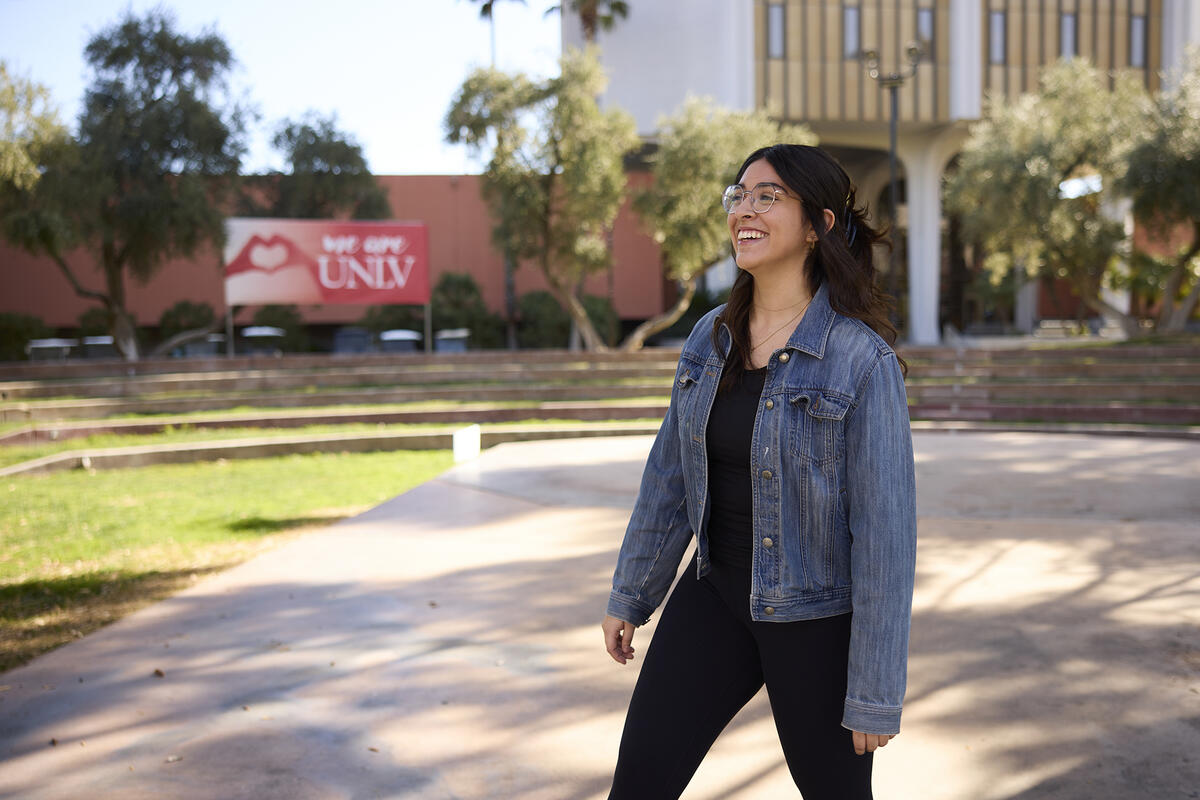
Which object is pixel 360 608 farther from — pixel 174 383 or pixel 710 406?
pixel 174 383

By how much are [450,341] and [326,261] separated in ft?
22.8

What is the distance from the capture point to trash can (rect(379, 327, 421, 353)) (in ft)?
83.4

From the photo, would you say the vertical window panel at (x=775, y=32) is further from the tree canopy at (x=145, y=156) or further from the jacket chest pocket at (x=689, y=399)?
the jacket chest pocket at (x=689, y=399)

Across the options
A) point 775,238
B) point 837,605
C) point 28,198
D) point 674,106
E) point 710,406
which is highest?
point 674,106

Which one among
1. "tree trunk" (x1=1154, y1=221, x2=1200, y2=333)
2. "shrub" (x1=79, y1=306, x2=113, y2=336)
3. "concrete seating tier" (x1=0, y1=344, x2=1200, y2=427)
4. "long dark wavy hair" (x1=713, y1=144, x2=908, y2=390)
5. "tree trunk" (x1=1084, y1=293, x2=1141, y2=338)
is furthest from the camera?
"shrub" (x1=79, y1=306, x2=113, y2=336)

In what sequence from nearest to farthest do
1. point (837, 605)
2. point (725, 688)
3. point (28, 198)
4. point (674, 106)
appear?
point (837, 605) → point (725, 688) → point (28, 198) → point (674, 106)

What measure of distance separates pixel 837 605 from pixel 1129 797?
4.98 ft

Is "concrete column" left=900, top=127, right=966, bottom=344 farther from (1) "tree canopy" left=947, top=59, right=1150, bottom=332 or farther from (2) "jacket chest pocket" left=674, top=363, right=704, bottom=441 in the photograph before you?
(2) "jacket chest pocket" left=674, top=363, right=704, bottom=441

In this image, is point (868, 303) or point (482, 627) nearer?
point (868, 303)

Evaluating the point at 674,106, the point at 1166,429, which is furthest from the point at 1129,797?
the point at 674,106

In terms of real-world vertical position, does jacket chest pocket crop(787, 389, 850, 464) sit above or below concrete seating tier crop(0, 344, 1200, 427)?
above

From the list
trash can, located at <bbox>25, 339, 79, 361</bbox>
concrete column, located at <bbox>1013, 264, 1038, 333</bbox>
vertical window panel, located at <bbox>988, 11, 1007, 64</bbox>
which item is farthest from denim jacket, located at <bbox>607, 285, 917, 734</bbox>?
concrete column, located at <bbox>1013, 264, 1038, 333</bbox>

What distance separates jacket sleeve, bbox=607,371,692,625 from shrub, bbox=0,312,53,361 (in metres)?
30.6

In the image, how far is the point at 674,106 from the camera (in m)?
30.5
